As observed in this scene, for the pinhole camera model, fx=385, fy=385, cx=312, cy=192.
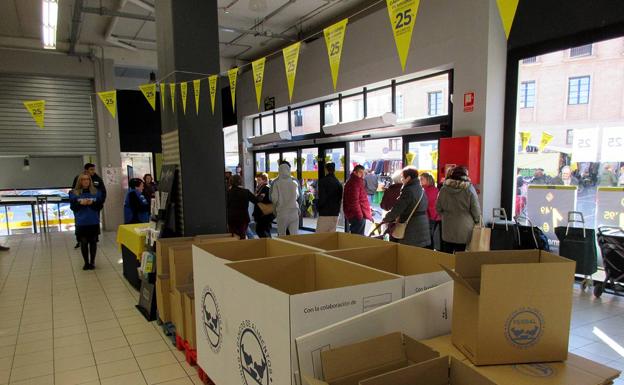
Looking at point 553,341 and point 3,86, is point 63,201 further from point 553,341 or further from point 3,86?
point 553,341

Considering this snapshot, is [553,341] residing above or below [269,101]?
below

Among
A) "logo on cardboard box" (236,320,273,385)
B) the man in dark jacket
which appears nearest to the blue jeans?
the man in dark jacket

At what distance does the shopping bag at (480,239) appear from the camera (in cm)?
425

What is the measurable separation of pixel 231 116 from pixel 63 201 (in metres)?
5.23

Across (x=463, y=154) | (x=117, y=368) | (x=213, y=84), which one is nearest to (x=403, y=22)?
(x=213, y=84)

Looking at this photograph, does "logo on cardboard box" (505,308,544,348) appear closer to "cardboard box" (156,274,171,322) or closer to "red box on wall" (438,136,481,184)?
"cardboard box" (156,274,171,322)

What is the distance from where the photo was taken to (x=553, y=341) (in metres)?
1.40

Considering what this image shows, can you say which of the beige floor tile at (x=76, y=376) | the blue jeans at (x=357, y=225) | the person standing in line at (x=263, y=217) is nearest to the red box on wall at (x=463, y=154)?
the blue jeans at (x=357, y=225)

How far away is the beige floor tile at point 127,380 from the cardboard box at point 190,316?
44 cm

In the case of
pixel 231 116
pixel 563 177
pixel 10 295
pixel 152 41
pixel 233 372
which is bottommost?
pixel 10 295

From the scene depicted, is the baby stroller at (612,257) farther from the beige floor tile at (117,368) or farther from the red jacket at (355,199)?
the beige floor tile at (117,368)

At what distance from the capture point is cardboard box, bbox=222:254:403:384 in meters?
1.39

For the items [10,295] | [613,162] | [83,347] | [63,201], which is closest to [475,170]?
[613,162]

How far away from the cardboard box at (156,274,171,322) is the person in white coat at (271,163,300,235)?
8.92 ft
